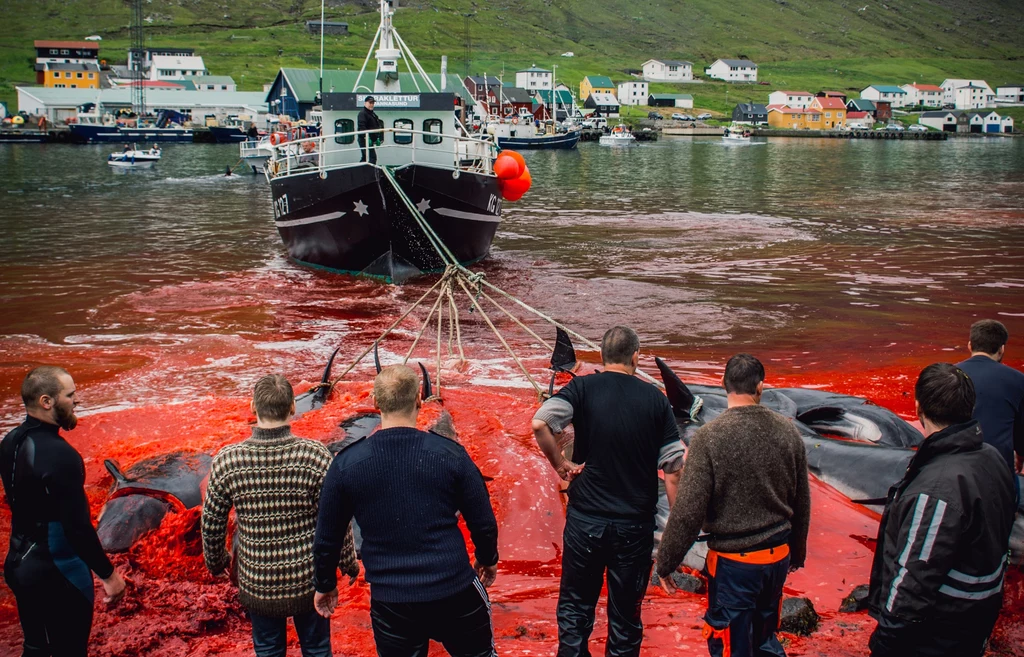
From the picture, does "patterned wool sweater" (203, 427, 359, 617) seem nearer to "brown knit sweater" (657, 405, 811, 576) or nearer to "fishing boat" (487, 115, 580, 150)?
"brown knit sweater" (657, 405, 811, 576)

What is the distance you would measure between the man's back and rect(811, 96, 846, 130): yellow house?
5696 inches

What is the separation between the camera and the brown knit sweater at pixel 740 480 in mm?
3828

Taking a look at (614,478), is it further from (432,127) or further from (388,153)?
(432,127)

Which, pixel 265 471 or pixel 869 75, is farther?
pixel 869 75

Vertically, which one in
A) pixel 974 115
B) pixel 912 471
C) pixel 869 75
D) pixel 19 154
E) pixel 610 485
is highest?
pixel 869 75

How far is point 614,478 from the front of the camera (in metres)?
4.22

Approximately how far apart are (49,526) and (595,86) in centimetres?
15131

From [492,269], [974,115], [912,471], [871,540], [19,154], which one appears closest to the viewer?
[912,471]

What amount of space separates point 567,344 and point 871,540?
3.48 meters

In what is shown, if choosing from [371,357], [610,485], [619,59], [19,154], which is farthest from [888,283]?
[619,59]

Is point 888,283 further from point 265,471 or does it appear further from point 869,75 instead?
point 869,75

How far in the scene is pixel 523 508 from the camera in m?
7.04

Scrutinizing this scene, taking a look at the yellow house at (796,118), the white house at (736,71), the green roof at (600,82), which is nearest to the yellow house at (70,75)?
the green roof at (600,82)

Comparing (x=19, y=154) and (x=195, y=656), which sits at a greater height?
(x=19, y=154)
